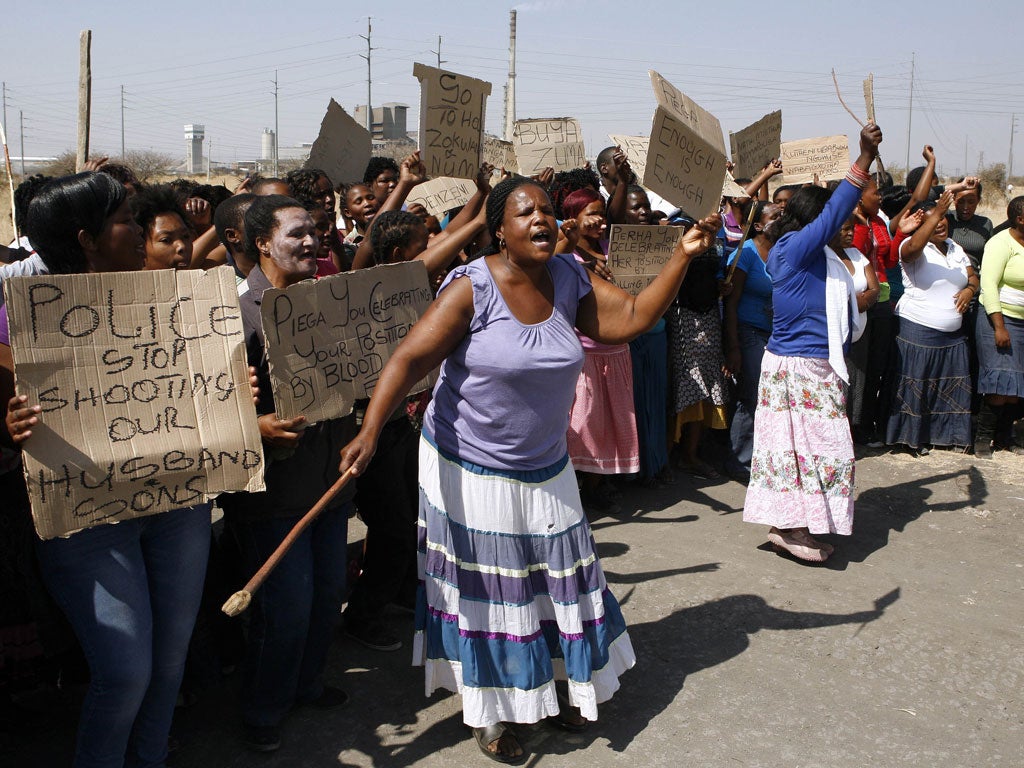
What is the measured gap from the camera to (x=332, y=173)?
7195 mm

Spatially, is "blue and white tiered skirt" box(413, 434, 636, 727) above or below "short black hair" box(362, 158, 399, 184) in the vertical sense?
below

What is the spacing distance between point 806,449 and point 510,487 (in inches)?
99.5

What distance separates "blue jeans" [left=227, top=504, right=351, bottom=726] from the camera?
321 centimetres

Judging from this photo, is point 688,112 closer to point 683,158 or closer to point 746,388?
point 683,158

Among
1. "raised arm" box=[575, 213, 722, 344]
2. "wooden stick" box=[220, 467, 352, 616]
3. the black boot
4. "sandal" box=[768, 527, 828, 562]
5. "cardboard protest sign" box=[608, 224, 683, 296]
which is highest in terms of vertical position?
"cardboard protest sign" box=[608, 224, 683, 296]

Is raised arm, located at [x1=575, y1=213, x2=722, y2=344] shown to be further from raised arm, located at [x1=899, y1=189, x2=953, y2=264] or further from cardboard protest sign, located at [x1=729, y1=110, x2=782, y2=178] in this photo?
cardboard protest sign, located at [x1=729, y1=110, x2=782, y2=178]

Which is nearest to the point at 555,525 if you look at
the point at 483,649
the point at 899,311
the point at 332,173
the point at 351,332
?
the point at 483,649

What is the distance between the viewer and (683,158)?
466cm

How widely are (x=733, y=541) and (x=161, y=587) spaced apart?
12.1 feet

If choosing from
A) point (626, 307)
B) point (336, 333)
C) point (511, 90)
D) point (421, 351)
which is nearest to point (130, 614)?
point (336, 333)

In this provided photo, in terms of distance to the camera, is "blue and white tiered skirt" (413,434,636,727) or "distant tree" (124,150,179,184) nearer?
"blue and white tiered skirt" (413,434,636,727)

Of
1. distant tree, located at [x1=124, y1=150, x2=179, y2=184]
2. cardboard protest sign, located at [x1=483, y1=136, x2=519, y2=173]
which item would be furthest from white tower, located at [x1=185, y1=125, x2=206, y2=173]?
cardboard protest sign, located at [x1=483, y1=136, x2=519, y2=173]

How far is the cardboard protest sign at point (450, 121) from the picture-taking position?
543 centimetres

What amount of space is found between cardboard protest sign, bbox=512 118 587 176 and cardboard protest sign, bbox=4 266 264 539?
6.48 meters
